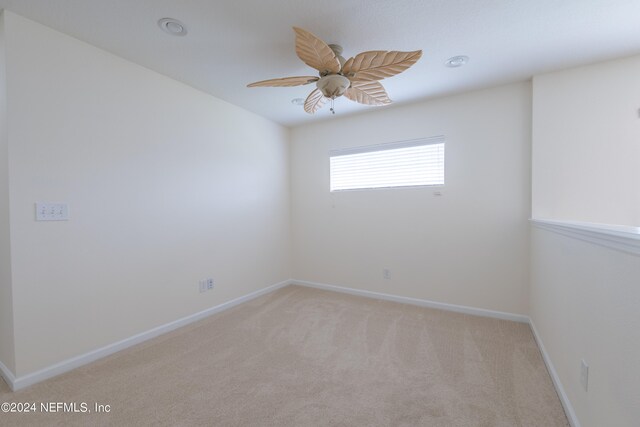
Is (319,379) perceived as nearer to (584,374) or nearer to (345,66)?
(584,374)

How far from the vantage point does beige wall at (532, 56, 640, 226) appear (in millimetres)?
2219

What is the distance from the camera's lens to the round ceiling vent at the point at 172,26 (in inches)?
70.9

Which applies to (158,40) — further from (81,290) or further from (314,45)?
(81,290)

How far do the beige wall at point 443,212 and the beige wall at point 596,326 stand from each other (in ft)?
2.99

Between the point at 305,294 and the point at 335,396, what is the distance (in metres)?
2.04

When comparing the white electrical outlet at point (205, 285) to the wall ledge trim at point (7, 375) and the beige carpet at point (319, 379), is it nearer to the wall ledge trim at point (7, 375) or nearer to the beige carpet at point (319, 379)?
the beige carpet at point (319, 379)

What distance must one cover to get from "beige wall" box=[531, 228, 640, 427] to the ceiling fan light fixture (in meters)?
1.56

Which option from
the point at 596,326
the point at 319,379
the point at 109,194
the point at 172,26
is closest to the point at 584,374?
the point at 596,326

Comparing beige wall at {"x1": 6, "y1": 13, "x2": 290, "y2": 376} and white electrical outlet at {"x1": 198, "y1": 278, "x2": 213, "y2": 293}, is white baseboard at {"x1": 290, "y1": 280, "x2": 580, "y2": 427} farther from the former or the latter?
white electrical outlet at {"x1": 198, "y1": 278, "x2": 213, "y2": 293}

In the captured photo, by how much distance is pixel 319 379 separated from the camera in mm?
1841

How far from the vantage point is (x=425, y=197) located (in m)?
3.18

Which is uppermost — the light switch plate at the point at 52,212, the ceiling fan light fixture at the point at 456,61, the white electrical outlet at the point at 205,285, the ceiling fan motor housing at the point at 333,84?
the ceiling fan light fixture at the point at 456,61

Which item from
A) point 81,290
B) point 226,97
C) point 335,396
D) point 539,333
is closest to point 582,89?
point 539,333

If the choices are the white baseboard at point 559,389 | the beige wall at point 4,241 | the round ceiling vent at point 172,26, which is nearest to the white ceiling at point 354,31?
the round ceiling vent at point 172,26
